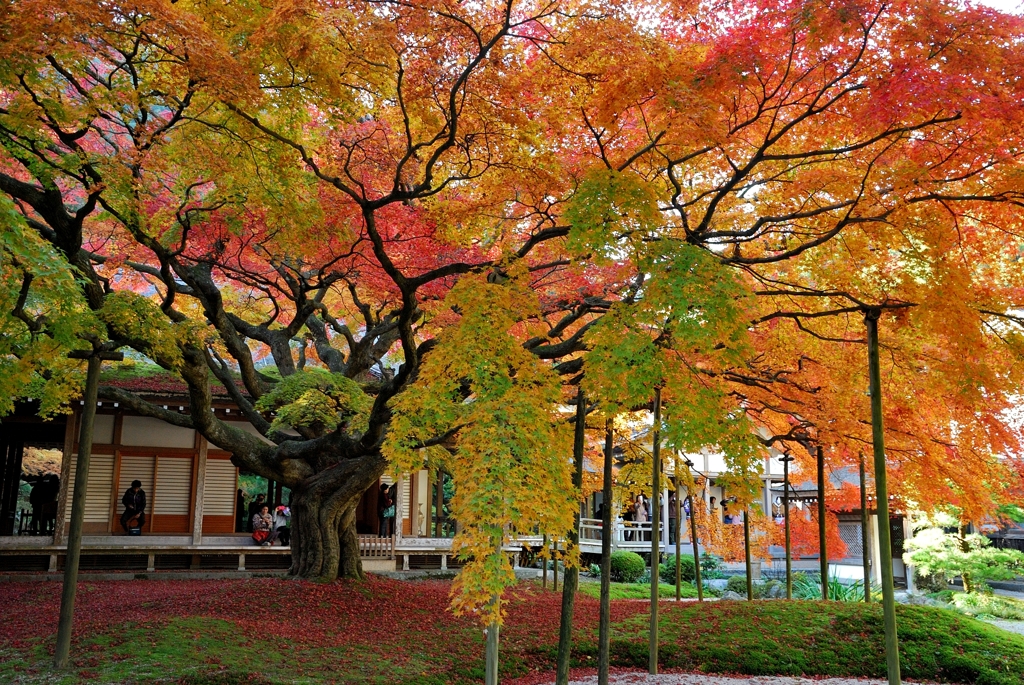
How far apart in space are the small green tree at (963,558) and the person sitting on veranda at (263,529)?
17.0 m

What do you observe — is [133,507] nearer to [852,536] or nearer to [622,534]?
[622,534]

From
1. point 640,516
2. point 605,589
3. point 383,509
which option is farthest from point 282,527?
point 640,516

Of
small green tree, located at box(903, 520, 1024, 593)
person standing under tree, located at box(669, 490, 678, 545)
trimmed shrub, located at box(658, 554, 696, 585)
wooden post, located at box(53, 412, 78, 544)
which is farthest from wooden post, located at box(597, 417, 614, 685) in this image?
person standing under tree, located at box(669, 490, 678, 545)

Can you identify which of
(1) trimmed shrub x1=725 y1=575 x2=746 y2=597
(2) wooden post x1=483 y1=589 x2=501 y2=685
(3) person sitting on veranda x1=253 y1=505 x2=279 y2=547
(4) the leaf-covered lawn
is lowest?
(1) trimmed shrub x1=725 y1=575 x2=746 y2=597

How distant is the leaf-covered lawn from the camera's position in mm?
9398

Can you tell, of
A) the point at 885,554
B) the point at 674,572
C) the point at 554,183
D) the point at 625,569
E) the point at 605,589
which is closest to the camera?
the point at 885,554

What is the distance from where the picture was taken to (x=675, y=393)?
803 centimetres

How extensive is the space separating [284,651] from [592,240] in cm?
670

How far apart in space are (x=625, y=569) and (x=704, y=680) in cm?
1324

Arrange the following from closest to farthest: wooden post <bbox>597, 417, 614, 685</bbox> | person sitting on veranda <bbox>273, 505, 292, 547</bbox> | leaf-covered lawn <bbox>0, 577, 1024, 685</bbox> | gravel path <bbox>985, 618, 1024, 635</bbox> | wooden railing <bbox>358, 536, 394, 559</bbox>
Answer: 1. leaf-covered lawn <bbox>0, 577, 1024, 685</bbox>
2. wooden post <bbox>597, 417, 614, 685</bbox>
3. gravel path <bbox>985, 618, 1024, 635</bbox>
4. person sitting on veranda <bbox>273, 505, 292, 547</bbox>
5. wooden railing <bbox>358, 536, 394, 559</bbox>

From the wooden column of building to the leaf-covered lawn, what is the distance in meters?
1.88

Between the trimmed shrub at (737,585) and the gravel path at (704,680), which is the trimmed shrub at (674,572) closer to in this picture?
the trimmed shrub at (737,585)

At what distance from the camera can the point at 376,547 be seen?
19.4 meters

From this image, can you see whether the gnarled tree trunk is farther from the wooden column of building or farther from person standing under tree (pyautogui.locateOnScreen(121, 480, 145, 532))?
person standing under tree (pyautogui.locateOnScreen(121, 480, 145, 532))
